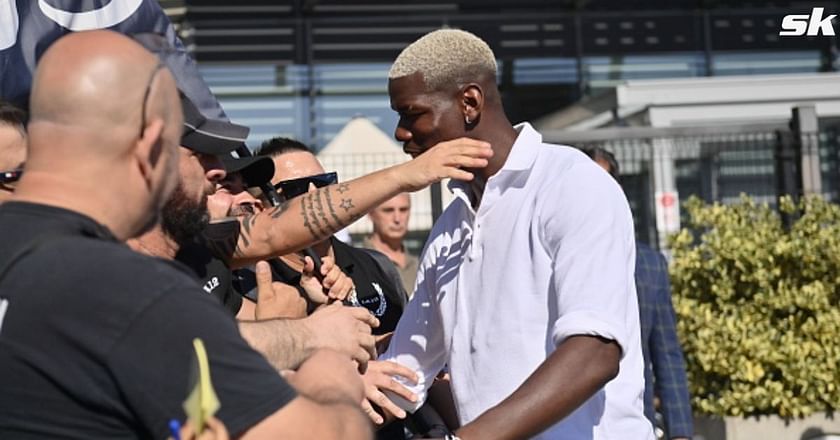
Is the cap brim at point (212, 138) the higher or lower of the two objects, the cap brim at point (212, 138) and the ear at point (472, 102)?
the lower

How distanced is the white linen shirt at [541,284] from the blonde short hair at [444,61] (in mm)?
233

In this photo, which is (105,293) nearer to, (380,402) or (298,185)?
(380,402)

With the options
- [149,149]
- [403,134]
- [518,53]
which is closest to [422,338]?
[403,134]

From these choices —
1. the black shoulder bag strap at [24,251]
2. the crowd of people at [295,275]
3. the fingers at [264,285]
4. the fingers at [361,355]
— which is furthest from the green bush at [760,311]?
the black shoulder bag strap at [24,251]

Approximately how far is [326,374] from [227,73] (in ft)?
47.9

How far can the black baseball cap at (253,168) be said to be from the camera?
16.0ft

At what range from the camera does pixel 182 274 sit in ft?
8.18

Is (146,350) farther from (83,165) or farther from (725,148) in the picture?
(725,148)

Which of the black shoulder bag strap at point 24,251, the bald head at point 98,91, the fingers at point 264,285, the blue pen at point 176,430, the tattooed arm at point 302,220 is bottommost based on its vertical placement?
the fingers at point 264,285

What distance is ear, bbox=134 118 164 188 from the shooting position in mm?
2502

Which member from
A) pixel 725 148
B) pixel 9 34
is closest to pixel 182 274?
pixel 9 34

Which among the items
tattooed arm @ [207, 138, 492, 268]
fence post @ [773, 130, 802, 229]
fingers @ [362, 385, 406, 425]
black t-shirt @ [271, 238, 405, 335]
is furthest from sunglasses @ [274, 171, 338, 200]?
fence post @ [773, 130, 802, 229]

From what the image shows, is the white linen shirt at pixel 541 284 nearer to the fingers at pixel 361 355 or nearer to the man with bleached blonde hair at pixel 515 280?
the man with bleached blonde hair at pixel 515 280

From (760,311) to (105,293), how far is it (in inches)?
289
